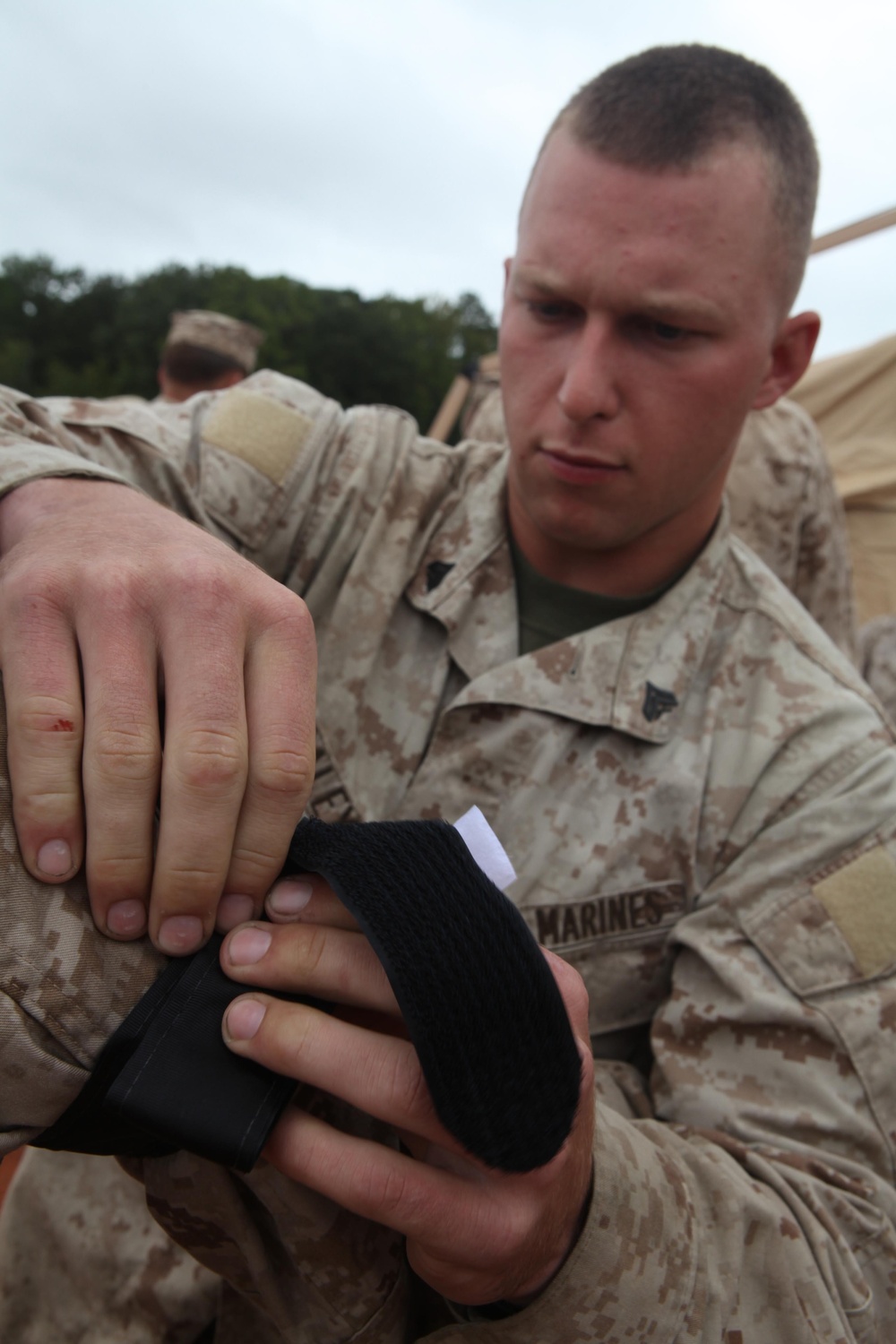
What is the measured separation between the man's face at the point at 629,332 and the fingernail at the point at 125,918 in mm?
1084

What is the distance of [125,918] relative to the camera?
74 centimetres

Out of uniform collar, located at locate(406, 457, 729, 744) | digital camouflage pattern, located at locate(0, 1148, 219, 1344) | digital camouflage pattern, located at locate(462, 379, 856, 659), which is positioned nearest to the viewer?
digital camouflage pattern, located at locate(0, 1148, 219, 1344)

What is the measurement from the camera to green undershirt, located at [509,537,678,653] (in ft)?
5.66

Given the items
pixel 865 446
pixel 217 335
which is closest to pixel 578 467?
pixel 865 446

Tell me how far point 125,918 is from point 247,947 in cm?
10

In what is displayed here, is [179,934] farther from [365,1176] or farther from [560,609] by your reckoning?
[560,609]

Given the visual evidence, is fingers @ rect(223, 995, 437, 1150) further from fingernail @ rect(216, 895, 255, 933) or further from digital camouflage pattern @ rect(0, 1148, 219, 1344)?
digital camouflage pattern @ rect(0, 1148, 219, 1344)

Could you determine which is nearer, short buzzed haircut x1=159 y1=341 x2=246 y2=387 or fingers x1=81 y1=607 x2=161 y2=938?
fingers x1=81 y1=607 x2=161 y2=938

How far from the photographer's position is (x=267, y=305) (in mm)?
24938

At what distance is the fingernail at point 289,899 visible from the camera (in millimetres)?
787

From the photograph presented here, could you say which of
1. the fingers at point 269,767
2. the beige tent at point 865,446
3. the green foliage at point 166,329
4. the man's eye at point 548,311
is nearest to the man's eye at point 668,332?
the man's eye at point 548,311

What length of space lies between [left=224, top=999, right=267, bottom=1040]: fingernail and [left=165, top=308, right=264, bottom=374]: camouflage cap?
4817 millimetres

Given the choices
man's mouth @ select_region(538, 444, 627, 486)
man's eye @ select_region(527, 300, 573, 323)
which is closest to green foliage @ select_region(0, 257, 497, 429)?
man's eye @ select_region(527, 300, 573, 323)

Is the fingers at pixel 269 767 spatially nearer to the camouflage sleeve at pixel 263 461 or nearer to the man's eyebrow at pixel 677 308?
the camouflage sleeve at pixel 263 461
